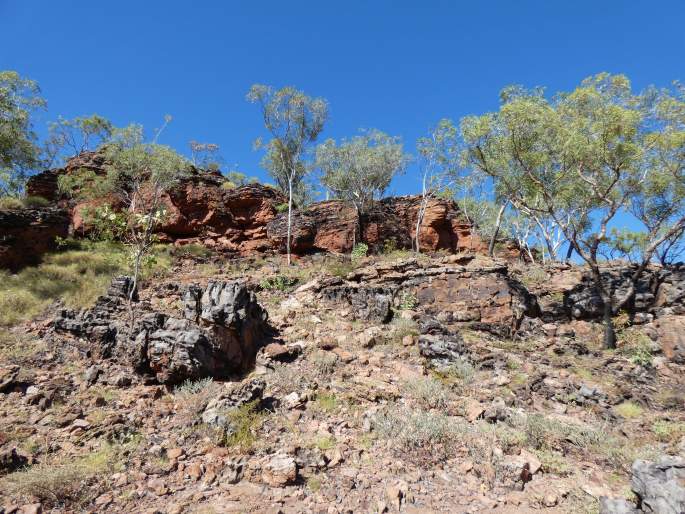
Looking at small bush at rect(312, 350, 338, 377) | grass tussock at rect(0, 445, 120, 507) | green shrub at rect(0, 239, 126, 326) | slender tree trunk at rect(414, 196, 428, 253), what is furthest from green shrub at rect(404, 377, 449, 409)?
slender tree trunk at rect(414, 196, 428, 253)

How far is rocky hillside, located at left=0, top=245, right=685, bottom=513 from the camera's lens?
4.50m

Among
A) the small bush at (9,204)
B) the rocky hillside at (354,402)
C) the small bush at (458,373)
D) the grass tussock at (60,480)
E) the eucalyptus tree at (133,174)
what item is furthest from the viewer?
the eucalyptus tree at (133,174)

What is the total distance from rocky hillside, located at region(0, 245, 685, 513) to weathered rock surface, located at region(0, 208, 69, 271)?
7.91m

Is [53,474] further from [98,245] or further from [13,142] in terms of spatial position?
[98,245]

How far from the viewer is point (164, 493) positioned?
4.42 metres

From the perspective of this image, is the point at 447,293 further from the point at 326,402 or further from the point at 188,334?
the point at 188,334

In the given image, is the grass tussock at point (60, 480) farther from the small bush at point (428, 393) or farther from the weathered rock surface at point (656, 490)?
the weathered rock surface at point (656, 490)

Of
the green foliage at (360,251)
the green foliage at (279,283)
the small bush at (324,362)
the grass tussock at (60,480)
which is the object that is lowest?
the grass tussock at (60,480)

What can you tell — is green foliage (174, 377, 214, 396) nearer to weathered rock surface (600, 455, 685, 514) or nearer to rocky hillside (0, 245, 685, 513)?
rocky hillside (0, 245, 685, 513)

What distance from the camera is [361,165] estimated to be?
2877 centimetres

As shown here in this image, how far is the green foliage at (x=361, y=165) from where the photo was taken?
28750mm

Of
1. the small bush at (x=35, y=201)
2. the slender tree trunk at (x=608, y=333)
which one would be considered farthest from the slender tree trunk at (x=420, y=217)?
the small bush at (x=35, y=201)

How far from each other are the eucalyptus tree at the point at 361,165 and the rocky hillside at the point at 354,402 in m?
17.4

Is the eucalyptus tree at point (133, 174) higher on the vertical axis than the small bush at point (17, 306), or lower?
higher
